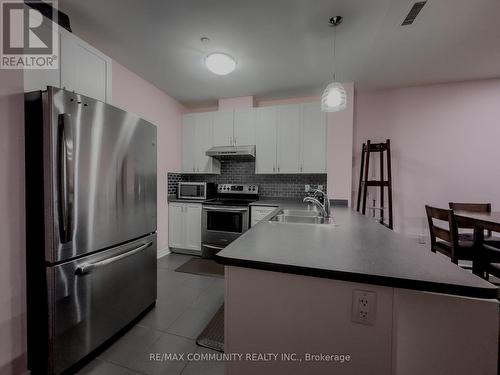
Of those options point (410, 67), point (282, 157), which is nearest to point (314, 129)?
point (282, 157)

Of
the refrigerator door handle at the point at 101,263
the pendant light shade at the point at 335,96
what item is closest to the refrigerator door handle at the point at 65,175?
the refrigerator door handle at the point at 101,263

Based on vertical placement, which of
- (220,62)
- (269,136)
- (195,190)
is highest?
(220,62)

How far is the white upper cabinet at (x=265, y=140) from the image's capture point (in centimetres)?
320

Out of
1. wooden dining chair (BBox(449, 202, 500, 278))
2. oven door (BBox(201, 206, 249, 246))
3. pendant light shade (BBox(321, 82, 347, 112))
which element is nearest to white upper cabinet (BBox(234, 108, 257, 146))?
oven door (BBox(201, 206, 249, 246))

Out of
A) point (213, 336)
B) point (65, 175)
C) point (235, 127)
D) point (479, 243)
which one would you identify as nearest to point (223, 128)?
point (235, 127)

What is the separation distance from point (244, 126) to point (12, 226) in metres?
2.75

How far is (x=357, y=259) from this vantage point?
86 cm

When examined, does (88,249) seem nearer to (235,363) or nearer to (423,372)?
(235,363)

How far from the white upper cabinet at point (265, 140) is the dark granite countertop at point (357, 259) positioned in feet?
6.62

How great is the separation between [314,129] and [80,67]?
2658mm

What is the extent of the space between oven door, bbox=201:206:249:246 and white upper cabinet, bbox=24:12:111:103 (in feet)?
6.13

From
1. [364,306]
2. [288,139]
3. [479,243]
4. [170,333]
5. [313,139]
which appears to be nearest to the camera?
[364,306]

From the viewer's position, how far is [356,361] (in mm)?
759

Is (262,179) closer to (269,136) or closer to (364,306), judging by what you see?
(269,136)
